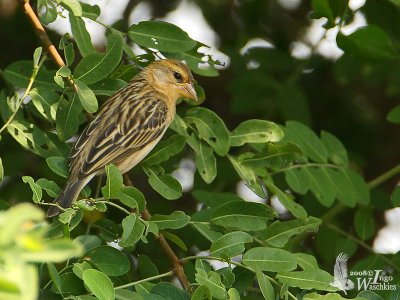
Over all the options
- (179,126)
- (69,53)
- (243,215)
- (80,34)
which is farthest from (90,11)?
(243,215)

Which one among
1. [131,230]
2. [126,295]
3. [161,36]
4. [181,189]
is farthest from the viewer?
[161,36]

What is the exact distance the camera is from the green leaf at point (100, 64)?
3.56m

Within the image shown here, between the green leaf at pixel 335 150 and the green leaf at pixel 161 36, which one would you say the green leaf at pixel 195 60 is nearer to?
the green leaf at pixel 161 36

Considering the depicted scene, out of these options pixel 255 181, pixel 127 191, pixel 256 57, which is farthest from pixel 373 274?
pixel 256 57

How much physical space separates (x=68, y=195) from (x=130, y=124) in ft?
3.39

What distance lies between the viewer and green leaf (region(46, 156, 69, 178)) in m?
3.58

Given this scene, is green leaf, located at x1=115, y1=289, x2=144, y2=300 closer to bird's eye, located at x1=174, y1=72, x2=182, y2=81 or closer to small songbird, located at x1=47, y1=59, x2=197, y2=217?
small songbird, located at x1=47, y1=59, x2=197, y2=217

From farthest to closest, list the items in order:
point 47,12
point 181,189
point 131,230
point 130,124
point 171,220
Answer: point 130,124, point 181,189, point 47,12, point 171,220, point 131,230

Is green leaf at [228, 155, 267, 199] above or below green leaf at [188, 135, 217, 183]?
below

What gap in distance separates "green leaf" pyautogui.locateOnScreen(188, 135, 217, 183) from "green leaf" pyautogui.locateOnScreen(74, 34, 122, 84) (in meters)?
0.55

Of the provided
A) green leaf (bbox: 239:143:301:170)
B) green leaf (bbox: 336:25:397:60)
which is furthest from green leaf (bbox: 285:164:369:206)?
green leaf (bbox: 336:25:397:60)

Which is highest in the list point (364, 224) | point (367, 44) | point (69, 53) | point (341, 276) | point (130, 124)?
point (69, 53)

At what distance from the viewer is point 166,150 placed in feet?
12.7

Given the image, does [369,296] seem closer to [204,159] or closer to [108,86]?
[204,159]
